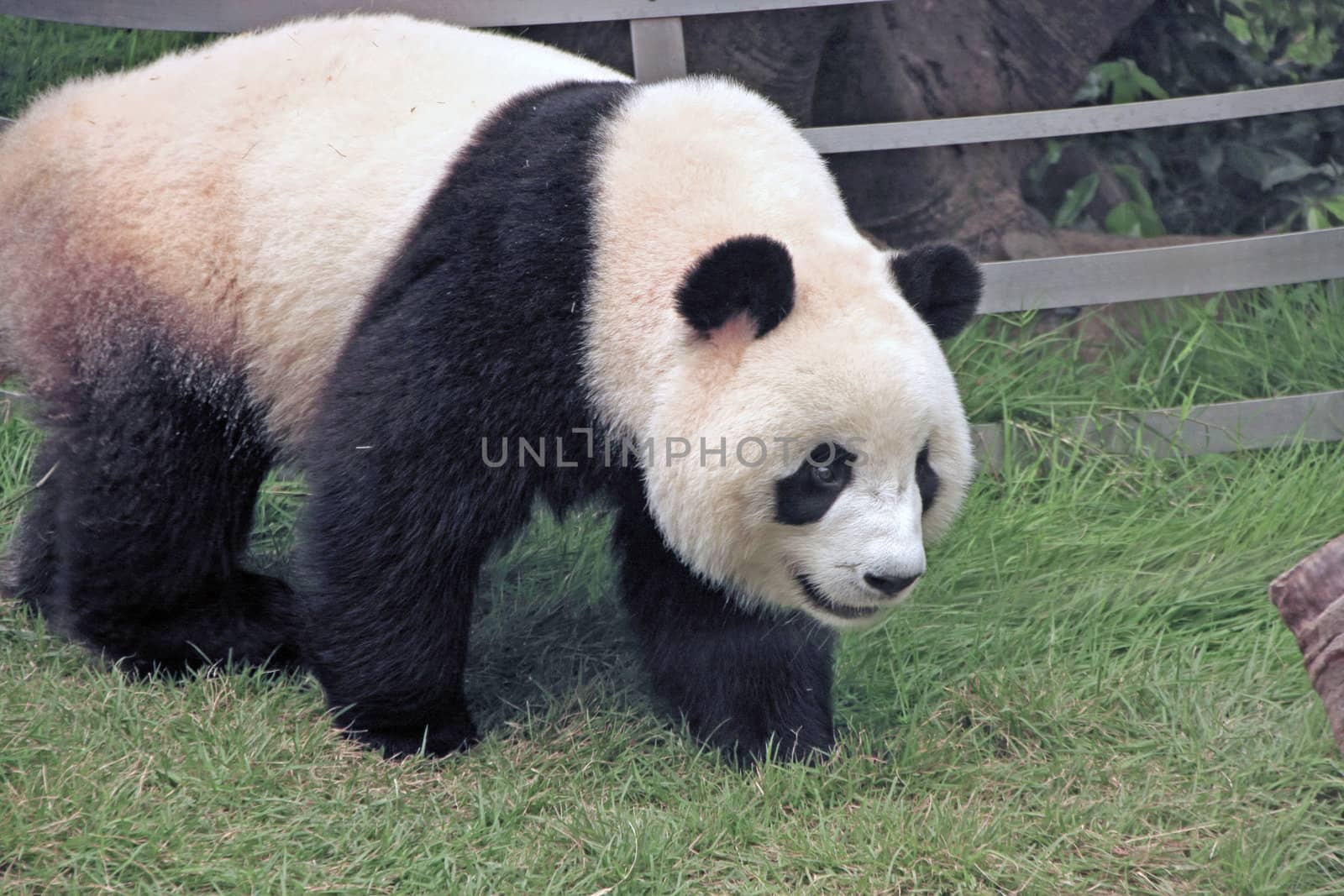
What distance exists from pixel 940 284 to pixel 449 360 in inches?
42.4

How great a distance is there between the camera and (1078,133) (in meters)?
4.29

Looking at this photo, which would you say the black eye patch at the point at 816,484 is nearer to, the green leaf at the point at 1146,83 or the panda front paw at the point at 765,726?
the panda front paw at the point at 765,726

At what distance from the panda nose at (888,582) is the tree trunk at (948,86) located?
2.54 meters

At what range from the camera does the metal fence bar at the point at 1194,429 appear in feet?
14.1

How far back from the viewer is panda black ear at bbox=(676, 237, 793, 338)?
2576 mm

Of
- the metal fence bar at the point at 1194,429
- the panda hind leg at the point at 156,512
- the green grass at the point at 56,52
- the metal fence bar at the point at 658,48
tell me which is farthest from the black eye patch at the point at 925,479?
the green grass at the point at 56,52

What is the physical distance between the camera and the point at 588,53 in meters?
4.69

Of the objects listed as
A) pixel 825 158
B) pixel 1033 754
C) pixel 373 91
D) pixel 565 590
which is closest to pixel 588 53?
pixel 825 158

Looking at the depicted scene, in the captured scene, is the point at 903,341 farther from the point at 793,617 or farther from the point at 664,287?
the point at 793,617

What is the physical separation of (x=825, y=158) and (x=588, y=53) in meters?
0.90

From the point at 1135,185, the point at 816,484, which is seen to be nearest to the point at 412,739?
the point at 816,484

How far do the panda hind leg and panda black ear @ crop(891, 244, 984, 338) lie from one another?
160 centimetres

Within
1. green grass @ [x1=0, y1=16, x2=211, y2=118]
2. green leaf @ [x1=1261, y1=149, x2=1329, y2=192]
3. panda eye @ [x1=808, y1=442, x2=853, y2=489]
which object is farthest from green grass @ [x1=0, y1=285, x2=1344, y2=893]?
green leaf @ [x1=1261, y1=149, x2=1329, y2=192]

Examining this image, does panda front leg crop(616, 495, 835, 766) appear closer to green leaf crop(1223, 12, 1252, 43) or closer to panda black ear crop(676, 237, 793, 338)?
panda black ear crop(676, 237, 793, 338)
